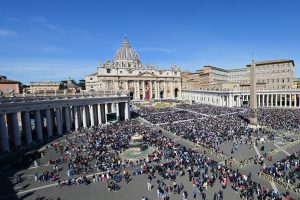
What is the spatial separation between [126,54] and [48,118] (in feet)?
328

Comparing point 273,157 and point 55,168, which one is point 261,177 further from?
point 55,168

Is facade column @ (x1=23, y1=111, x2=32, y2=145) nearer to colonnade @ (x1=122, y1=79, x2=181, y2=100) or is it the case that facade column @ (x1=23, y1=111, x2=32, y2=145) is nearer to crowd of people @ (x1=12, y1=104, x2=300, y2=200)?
crowd of people @ (x1=12, y1=104, x2=300, y2=200)

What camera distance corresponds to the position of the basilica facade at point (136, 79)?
103812mm

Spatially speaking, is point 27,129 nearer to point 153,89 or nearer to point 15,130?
point 15,130

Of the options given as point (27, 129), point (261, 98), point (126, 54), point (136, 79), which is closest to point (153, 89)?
Answer: point (136, 79)

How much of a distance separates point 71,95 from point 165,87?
79.8 m

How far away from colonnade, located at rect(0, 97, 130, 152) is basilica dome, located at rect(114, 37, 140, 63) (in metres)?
76.7

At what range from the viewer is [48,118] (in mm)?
39125

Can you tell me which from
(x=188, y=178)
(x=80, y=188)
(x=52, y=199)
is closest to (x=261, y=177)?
(x=188, y=178)

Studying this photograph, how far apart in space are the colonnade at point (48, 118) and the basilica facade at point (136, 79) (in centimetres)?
4235

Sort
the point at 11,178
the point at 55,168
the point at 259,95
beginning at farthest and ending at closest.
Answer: the point at 259,95
the point at 55,168
the point at 11,178

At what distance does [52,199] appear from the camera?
59.7 ft

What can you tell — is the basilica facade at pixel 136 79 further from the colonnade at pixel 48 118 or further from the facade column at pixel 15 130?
the facade column at pixel 15 130

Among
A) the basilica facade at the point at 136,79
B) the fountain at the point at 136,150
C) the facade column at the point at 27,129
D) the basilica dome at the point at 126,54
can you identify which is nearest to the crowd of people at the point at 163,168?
the fountain at the point at 136,150
